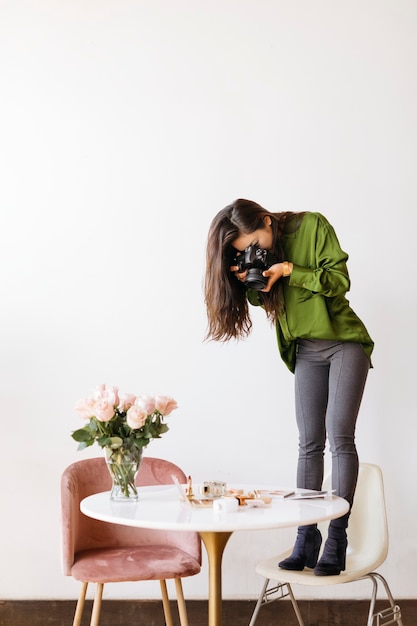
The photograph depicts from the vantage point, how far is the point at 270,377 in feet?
10.4

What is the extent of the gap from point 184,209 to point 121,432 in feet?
4.31

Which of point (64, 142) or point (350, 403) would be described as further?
point (64, 142)

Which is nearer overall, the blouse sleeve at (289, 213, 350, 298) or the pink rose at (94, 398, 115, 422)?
the pink rose at (94, 398, 115, 422)

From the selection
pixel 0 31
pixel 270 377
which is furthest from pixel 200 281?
pixel 0 31

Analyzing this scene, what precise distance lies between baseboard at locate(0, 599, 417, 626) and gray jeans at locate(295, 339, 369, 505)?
92 centimetres

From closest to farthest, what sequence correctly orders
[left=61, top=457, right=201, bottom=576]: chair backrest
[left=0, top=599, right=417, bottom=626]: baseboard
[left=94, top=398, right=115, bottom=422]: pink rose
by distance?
[left=94, top=398, right=115, bottom=422]: pink rose
[left=61, top=457, right=201, bottom=576]: chair backrest
[left=0, top=599, right=417, bottom=626]: baseboard

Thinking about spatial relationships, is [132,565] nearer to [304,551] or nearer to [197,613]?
[304,551]

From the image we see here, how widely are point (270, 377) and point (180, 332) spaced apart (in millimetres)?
423

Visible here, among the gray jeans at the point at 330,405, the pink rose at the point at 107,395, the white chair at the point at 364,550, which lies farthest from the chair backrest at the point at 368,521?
the pink rose at the point at 107,395

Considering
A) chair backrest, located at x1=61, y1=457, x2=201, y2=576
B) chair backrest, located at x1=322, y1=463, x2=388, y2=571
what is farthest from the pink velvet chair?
chair backrest, located at x1=322, y1=463, x2=388, y2=571

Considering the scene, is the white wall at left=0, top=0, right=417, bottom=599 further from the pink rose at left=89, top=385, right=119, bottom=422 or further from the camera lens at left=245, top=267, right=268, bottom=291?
the pink rose at left=89, top=385, right=119, bottom=422

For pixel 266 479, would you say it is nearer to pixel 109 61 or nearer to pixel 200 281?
pixel 200 281

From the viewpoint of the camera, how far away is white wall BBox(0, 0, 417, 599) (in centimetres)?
314

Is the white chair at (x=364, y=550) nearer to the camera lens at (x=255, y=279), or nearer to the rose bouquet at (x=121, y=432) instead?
the rose bouquet at (x=121, y=432)
